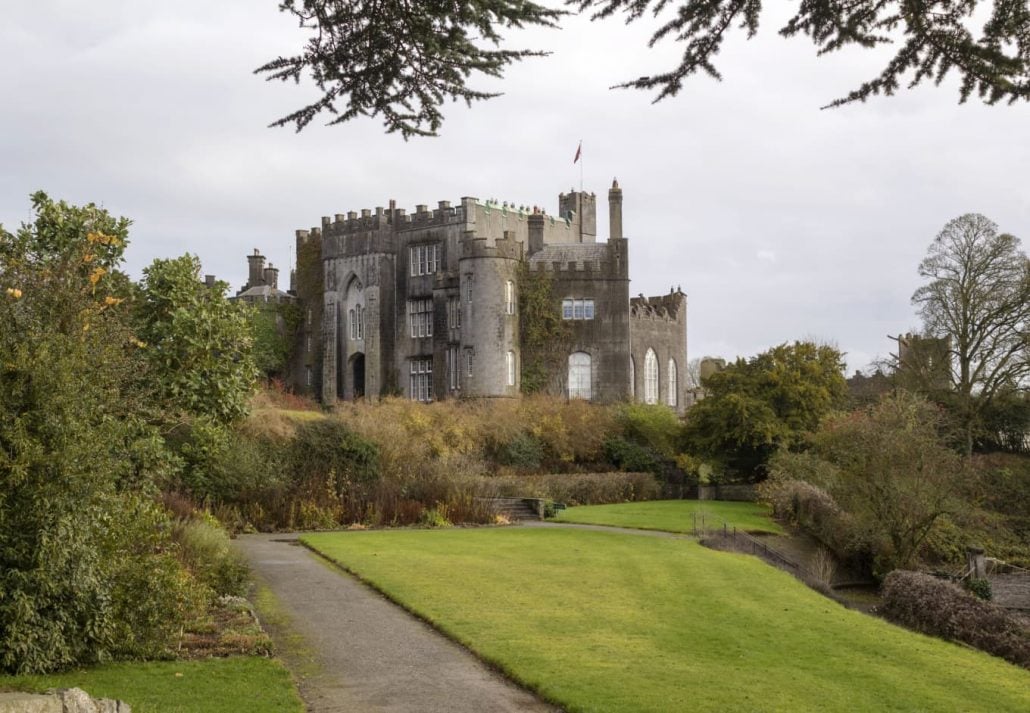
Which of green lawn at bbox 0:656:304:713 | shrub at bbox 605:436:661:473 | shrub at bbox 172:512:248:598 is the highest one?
shrub at bbox 605:436:661:473

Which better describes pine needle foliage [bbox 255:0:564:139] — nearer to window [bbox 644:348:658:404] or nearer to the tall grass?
the tall grass

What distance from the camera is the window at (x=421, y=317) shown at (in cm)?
5012

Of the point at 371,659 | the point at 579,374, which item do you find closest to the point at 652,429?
the point at 579,374

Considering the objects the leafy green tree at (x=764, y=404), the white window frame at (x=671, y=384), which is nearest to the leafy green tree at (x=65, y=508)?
the leafy green tree at (x=764, y=404)

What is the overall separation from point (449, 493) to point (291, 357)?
26496 millimetres

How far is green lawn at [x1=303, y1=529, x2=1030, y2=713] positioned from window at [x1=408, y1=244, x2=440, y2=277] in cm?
2926

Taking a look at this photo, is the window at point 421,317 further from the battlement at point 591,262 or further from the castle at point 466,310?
the battlement at point 591,262

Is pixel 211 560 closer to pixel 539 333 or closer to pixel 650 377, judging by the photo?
pixel 539 333

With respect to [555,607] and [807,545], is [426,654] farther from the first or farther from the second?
[807,545]

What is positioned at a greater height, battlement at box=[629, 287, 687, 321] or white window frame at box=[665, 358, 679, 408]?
battlement at box=[629, 287, 687, 321]

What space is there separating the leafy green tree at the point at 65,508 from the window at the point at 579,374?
36.3 meters

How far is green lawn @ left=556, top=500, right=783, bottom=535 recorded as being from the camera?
29875 millimetres

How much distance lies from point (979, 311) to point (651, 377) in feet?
55.3

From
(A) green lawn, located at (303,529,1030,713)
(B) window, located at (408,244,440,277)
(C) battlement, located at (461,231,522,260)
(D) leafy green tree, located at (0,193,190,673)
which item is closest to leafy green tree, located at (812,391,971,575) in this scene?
(A) green lawn, located at (303,529,1030,713)
